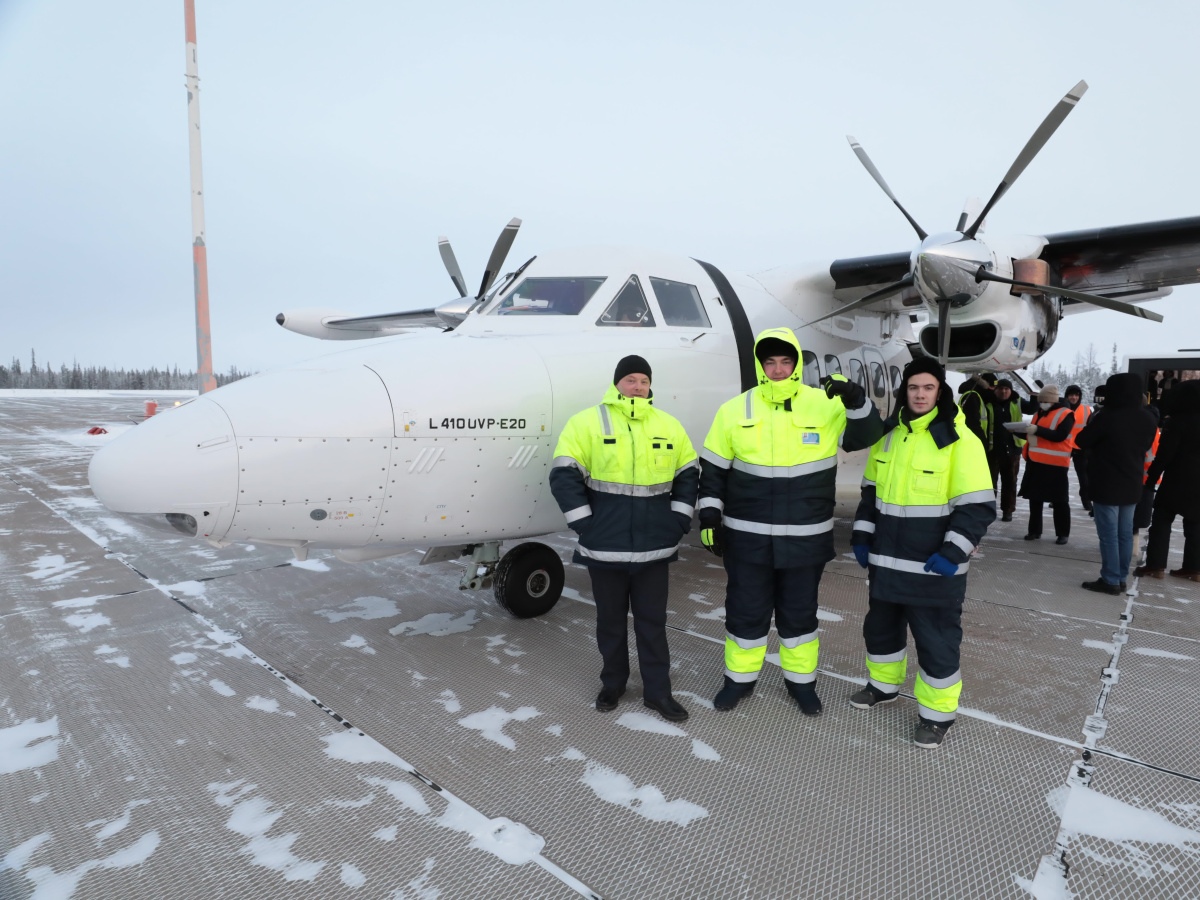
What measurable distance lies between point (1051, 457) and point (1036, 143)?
371cm

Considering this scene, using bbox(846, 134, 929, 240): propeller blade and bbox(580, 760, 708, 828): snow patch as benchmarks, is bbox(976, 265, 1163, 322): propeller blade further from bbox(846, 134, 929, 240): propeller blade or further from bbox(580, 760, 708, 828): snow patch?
bbox(580, 760, 708, 828): snow patch

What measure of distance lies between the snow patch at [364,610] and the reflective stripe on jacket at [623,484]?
230 cm

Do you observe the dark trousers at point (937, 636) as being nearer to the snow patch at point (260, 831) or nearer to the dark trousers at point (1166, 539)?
the snow patch at point (260, 831)

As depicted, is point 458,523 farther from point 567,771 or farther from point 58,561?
point 58,561

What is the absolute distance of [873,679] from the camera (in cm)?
378

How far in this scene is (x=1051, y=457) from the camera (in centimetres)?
792

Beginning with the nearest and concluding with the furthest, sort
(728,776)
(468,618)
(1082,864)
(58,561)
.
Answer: (1082,864) < (728,776) < (468,618) < (58,561)

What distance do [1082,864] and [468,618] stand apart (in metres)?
3.86

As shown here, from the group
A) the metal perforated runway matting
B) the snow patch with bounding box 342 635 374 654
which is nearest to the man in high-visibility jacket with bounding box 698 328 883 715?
the metal perforated runway matting

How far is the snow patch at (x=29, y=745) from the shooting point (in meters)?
3.17

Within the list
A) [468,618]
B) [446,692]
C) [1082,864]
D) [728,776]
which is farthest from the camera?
[468,618]

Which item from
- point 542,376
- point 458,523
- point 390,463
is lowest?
point 458,523

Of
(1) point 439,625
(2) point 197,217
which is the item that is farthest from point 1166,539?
(2) point 197,217

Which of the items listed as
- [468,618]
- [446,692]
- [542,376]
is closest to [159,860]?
[446,692]
